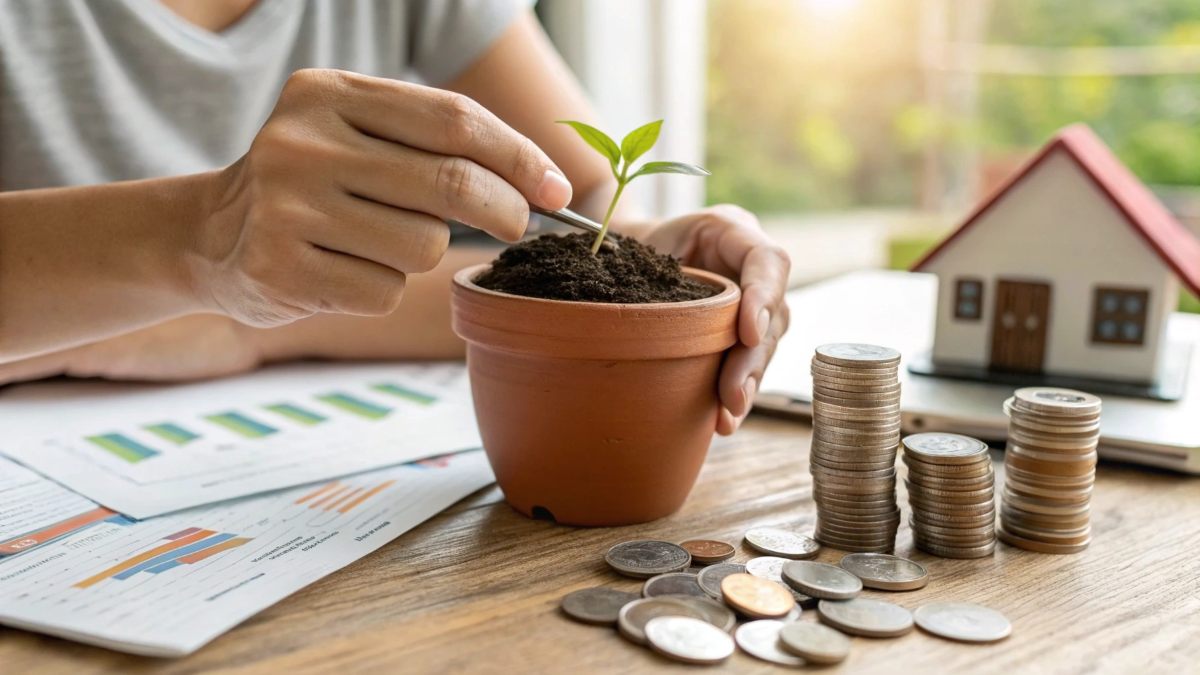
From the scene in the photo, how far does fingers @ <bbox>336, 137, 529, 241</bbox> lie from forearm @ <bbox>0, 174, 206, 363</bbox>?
0.17 meters

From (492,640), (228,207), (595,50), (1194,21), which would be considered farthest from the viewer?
(1194,21)

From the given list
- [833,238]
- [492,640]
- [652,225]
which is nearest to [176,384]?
[652,225]

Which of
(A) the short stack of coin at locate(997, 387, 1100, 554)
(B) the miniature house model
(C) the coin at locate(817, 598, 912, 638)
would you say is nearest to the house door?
(B) the miniature house model

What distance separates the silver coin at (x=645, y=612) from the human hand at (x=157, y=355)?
0.72 meters

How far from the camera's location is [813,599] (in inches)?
27.0

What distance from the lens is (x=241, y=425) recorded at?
1.04 m

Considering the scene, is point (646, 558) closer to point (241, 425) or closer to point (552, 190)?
point (552, 190)

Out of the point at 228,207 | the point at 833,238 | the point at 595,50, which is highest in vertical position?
the point at 595,50

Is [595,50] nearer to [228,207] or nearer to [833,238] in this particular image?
[228,207]

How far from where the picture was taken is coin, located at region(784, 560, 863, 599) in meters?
0.68

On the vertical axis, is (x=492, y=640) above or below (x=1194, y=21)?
below

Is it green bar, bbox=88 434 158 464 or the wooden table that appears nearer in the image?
the wooden table

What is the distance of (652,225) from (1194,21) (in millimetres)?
3416

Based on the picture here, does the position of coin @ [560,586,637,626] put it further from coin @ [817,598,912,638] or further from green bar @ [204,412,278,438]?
green bar @ [204,412,278,438]
